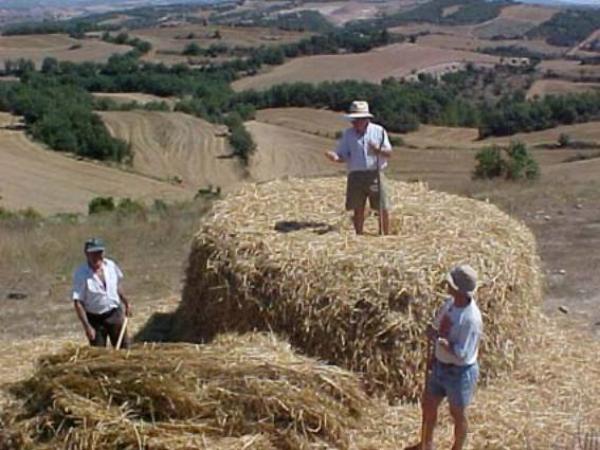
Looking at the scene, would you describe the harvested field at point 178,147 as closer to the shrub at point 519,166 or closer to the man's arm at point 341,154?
the shrub at point 519,166

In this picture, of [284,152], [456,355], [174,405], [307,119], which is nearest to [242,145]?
[284,152]

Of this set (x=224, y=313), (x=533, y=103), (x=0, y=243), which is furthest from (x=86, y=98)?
(x=224, y=313)

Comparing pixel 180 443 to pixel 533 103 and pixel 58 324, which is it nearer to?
pixel 58 324

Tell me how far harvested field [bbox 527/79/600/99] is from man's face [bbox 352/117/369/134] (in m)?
73.1

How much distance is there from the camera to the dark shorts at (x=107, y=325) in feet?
25.9

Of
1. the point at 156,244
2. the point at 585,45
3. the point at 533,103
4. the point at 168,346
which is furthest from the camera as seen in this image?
the point at 585,45

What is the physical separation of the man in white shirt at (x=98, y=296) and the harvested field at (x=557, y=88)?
245 ft

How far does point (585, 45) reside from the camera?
12206 cm

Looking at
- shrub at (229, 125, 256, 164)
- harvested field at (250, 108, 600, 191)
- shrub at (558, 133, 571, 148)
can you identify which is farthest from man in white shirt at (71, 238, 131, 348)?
shrub at (558, 133, 571, 148)

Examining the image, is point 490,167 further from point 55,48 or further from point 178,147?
point 55,48

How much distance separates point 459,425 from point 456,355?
1.87 feet

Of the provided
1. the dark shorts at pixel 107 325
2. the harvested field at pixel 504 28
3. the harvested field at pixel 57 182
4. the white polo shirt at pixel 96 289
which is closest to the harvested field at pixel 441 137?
the harvested field at pixel 57 182

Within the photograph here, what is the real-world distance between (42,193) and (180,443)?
38.6m

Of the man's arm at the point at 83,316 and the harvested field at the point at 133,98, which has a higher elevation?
the man's arm at the point at 83,316
